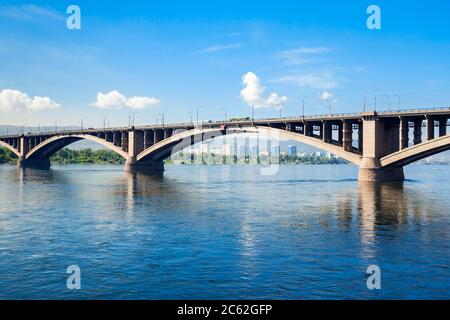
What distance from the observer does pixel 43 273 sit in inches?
752

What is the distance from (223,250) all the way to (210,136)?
88.6m

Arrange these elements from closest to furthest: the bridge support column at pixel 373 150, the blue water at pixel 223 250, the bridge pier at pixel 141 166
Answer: the blue water at pixel 223 250 → the bridge support column at pixel 373 150 → the bridge pier at pixel 141 166

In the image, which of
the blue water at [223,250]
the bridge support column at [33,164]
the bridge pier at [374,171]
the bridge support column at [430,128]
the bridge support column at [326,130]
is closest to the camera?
the blue water at [223,250]

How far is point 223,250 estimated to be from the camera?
2366 centimetres

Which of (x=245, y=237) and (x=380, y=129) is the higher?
(x=380, y=129)

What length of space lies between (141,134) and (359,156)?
61201 millimetres

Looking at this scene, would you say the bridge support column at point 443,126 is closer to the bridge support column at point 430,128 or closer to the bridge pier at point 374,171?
the bridge support column at point 430,128

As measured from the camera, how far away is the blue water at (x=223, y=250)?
17219 millimetres

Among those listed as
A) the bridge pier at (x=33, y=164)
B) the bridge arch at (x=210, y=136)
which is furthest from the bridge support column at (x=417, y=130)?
the bridge pier at (x=33, y=164)

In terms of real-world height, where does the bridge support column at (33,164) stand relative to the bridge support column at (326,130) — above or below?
below

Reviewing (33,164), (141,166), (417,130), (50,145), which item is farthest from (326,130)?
(33,164)

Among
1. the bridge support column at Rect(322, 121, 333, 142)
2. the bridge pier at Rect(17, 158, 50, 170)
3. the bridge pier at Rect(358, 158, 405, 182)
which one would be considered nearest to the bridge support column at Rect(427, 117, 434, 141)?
the bridge pier at Rect(358, 158, 405, 182)
